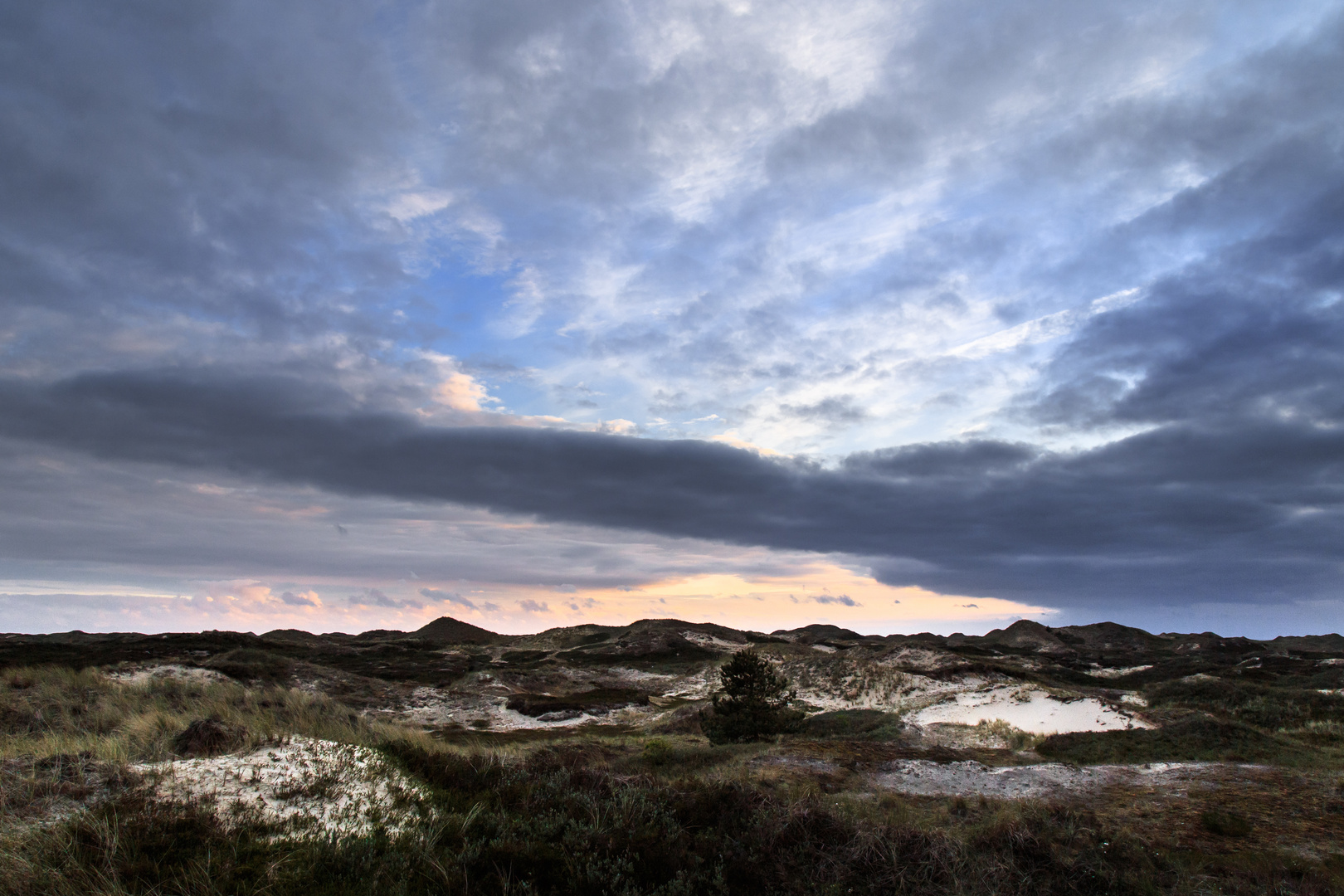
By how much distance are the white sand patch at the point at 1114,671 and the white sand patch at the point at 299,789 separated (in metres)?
63.2

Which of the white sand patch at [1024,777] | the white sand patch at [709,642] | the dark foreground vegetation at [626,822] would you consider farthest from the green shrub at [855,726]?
the white sand patch at [709,642]

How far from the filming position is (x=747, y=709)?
2091 cm

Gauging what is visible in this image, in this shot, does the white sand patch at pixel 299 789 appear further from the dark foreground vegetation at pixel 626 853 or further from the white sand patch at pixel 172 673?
the white sand patch at pixel 172 673

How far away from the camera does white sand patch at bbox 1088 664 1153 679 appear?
2221 inches

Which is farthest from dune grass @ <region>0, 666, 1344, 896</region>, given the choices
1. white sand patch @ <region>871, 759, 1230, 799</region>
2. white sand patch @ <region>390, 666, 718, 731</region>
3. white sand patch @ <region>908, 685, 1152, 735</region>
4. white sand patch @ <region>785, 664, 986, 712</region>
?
white sand patch @ <region>390, 666, 718, 731</region>

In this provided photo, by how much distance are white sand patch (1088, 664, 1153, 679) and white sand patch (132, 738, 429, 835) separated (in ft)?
207

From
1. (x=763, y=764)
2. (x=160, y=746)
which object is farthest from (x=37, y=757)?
(x=763, y=764)

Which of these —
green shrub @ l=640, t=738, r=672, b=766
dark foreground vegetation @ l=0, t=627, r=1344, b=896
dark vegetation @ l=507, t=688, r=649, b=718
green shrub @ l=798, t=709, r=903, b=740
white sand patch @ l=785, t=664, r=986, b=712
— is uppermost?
dark foreground vegetation @ l=0, t=627, r=1344, b=896

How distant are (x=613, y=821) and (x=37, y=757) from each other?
23.0 feet

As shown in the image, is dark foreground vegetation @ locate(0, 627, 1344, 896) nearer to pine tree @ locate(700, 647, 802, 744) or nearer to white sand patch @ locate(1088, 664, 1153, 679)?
pine tree @ locate(700, 647, 802, 744)

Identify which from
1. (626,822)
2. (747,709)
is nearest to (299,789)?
(626,822)

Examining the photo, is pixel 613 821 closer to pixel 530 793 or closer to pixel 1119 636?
pixel 530 793

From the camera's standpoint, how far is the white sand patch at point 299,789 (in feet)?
23.2

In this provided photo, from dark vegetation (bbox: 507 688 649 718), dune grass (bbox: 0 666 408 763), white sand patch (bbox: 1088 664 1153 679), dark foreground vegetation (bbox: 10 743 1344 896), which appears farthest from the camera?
white sand patch (bbox: 1088 664 1153 679)
